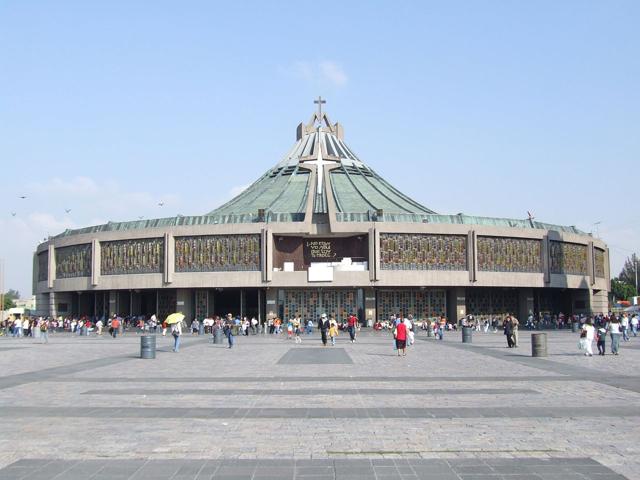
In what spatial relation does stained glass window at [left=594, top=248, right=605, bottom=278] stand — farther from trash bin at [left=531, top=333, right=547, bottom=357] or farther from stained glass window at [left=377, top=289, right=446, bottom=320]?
trash bin at [left=531, top=333, right=547, bottom=357]

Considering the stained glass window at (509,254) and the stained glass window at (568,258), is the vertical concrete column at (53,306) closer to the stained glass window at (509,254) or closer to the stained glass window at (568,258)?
the stained glass window at (509,254)

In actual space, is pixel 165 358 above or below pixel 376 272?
below

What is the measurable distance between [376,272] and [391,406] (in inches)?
1666

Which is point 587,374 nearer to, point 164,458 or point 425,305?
point 164,458

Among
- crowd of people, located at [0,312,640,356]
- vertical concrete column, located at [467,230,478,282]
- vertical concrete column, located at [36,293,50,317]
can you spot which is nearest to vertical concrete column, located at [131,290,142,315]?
crowd of people, located at [0,312,640,356]

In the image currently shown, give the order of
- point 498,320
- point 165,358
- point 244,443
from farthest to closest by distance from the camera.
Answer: point 498,320, point 165,358, point 244,443

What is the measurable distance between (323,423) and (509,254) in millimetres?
50102

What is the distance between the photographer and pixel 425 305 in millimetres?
58531

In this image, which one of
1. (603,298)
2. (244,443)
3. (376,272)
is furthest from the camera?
(603,298)

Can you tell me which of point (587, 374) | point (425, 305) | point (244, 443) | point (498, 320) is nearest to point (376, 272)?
point (425, 305)

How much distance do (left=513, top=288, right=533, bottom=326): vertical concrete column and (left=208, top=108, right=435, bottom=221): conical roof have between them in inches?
443

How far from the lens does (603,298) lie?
226 ft

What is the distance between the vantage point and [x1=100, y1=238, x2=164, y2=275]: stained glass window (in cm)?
5738

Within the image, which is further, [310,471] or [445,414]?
[445,414]
